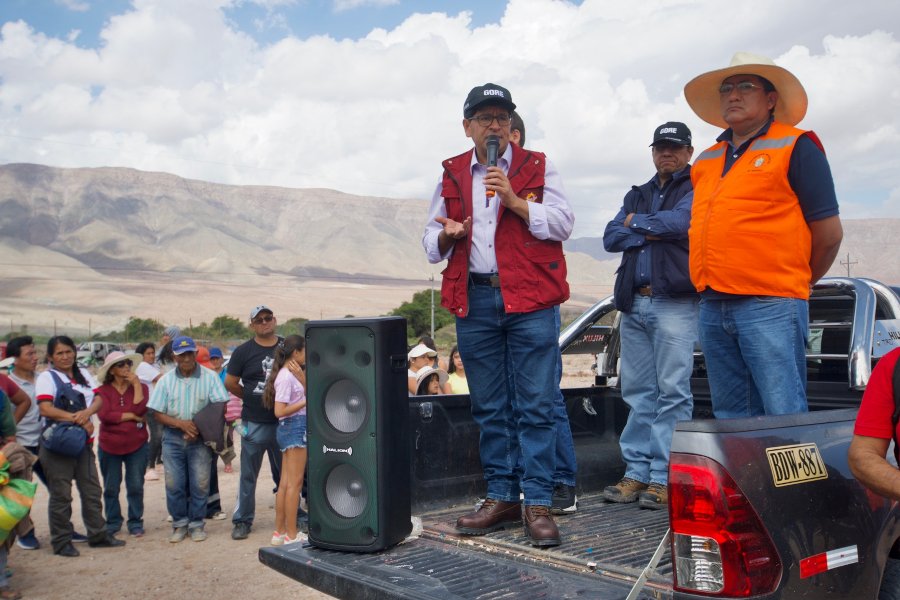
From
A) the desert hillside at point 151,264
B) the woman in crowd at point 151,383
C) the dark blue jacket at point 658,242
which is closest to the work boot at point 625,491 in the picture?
the dark blue jacket at point 658,242

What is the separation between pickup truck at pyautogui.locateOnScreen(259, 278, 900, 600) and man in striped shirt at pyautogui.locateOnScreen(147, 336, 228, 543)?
4410 millimetres

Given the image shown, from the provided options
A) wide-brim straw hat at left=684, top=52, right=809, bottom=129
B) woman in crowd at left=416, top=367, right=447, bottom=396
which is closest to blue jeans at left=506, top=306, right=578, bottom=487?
wide-brim straw hat at left=684, top=52, right=809, bottom=129

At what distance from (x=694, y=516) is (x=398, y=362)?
5.13 feet

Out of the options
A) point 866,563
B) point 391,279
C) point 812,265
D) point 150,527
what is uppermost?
point 391,279

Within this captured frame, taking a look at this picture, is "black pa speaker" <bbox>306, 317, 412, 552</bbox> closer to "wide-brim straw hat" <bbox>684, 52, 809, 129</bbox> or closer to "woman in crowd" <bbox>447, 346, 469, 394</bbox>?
"wide-brim straw hat" <bbox>684, 52, 809, 129</bbox>

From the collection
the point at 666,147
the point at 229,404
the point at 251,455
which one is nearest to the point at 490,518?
the point at 666,147

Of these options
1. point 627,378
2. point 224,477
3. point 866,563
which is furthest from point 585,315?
point 224,477

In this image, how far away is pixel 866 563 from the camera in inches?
97.1

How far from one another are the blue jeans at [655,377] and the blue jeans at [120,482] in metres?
5.42

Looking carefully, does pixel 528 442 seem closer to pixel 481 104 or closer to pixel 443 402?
pixel 443 402

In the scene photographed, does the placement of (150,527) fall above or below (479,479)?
below

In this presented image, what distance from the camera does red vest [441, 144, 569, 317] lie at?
3604 mm

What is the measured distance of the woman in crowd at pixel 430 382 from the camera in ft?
26.7

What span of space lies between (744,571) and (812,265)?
5.02 ft
